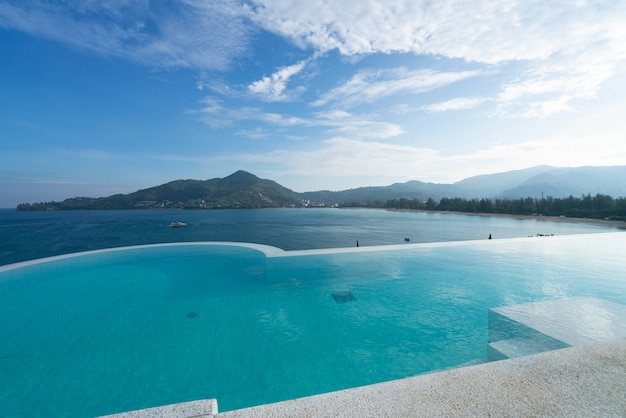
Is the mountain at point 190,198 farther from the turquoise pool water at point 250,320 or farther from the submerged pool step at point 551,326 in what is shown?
the submerged pool step at point 551,326

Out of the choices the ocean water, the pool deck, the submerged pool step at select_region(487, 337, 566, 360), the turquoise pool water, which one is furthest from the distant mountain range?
the pool deck

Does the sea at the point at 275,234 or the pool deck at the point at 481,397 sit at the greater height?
the pool deck at the point at 481,397

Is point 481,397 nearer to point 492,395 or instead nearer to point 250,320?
point 492,395

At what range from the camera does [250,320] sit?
5309 mm

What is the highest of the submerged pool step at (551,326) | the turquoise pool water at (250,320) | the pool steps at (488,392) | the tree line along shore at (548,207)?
the tree line along shore at (548,207)

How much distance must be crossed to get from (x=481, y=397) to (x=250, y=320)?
14.6ft

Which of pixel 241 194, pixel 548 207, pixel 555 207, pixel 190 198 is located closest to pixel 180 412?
pixel 555 207

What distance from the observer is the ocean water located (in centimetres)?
364

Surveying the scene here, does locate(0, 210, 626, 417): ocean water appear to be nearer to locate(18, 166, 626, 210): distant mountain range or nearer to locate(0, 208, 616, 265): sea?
locate(0, 208, 616, 265): sea

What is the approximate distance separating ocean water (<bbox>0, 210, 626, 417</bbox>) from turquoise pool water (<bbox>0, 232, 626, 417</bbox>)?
0.02m

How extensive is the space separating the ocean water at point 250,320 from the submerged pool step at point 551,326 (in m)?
0.96

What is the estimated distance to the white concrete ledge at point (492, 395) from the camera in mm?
1540

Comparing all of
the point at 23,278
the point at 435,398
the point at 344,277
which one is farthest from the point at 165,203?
the point at 435,398

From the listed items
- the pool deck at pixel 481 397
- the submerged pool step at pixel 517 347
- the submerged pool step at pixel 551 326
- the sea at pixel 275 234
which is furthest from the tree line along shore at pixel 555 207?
the pool deck at pixel 481 397
